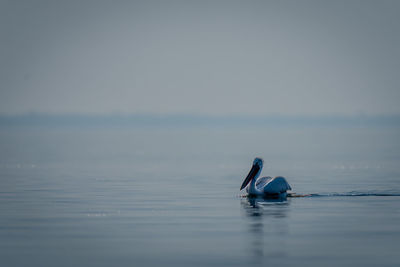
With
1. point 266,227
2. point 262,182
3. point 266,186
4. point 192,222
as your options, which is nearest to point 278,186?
point 266,186

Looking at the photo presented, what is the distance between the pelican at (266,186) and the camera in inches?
858

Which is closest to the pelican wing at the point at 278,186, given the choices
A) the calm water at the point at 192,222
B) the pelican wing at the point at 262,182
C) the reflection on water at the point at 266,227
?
the reflection on water at the point at 266,227

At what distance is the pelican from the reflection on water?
22 centimetres

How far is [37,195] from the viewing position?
74.0 ft

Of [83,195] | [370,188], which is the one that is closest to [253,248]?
[83,195]

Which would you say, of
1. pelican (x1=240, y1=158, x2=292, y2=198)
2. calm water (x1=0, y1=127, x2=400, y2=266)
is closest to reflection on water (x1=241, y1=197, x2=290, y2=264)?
calm water (x1=0, y1=127, x2=400, y2=266)

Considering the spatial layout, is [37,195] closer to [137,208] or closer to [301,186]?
[137,208]

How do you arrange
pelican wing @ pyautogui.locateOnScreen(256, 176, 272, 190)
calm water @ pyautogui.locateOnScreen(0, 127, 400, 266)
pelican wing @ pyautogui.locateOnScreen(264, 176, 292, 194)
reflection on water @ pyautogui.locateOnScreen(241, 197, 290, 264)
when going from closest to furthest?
calm water @ pyautogui.locateOnScreen(0, 127, 400, 266) < reflection on water @ pyautogui.locateOnScreen(241, 197, 290, 264) < pelican wing @ pyautogui.locateOnScreen(264, 176, 292, 194) < pelican wing @ pyautogui.locateOnScreen(256, 176, 272, 190)

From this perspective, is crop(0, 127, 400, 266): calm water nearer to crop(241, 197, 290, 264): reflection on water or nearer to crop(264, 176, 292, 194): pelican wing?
crop(241, 197, 290, 264): reflection on water

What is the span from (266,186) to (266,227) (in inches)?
233

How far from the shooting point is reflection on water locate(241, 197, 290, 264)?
13.4m

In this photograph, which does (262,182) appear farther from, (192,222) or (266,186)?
(192,222)

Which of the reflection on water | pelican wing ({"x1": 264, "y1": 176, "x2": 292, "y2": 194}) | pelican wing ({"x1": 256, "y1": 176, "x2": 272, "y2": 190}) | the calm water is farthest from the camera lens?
pelican wing ({"x1": 256, "y1": 176, "x2": 272, "y2": 190})

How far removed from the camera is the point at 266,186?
22.0 metres
